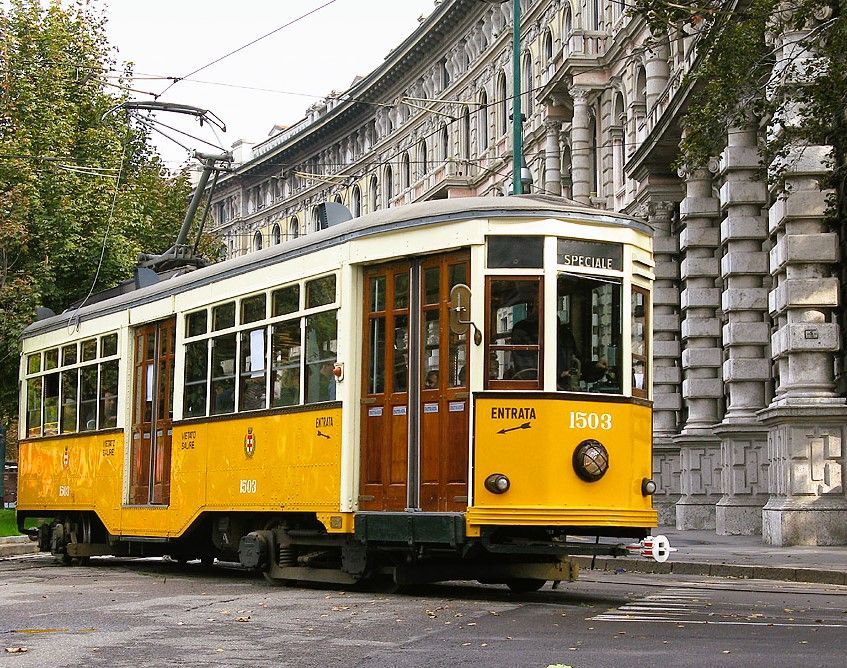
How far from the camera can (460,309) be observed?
13359 mm

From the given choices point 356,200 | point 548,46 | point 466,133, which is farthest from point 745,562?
point 356,200

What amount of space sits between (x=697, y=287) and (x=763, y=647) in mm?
21135

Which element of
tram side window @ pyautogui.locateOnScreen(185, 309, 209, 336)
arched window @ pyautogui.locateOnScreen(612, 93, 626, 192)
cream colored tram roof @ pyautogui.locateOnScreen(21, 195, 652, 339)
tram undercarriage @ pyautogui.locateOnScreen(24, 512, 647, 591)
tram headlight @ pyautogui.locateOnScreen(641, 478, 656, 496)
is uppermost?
arched window @ pyautogui.locateOnScreen(612, 93, 626, 192)

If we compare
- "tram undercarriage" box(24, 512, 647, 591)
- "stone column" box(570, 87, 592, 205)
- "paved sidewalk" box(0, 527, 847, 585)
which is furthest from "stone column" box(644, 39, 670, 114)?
"tram undercarriage" box(24, 512, 647, 591)

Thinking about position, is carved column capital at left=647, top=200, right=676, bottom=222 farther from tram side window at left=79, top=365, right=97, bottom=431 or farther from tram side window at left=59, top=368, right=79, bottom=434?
tram side window at left=79, top=365, right=97, bottom=431

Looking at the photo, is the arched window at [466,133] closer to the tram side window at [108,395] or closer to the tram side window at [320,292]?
the tram side window at [108,395]

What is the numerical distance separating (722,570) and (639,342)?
5715 mm

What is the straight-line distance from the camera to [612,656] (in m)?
9.54

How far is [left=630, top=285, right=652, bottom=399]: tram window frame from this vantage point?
13883mm

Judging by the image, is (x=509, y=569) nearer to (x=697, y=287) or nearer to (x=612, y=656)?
(x=612, y=656)

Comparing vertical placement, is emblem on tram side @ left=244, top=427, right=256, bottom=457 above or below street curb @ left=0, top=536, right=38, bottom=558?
above

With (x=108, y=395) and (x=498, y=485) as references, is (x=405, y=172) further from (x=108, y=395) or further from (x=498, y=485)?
(x=498, y=485)

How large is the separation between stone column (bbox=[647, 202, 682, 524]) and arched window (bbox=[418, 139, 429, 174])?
94.4 feet

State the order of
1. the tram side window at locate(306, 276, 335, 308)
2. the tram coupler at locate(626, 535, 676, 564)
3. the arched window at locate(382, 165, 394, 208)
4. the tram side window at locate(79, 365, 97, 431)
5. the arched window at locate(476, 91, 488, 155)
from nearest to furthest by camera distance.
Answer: the tram coupler at locate(626, 535, 676, 564) < the tram side window at locate(306, 276, 335, 308) < the tram side window at locate(79, 365, 97, 431) < the arched window at locate(476, 91, 488, 155) < the arched window at locate(382, 165, 394, 208)
